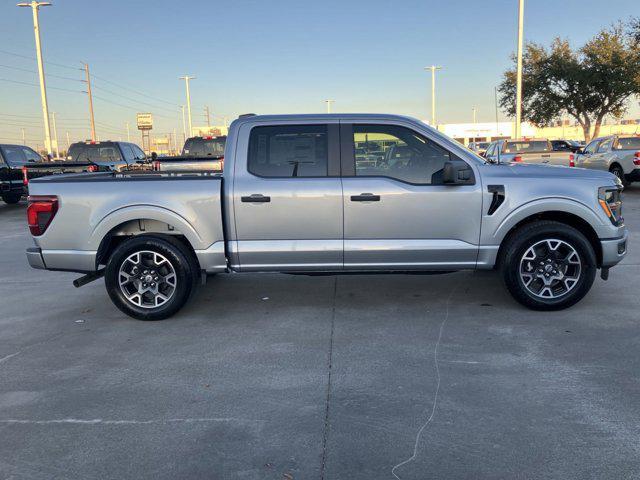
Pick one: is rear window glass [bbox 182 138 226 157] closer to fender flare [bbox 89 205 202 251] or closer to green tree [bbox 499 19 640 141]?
fender flare [bbox 89 205 202 251]

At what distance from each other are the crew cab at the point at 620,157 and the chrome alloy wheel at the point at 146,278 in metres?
14.9

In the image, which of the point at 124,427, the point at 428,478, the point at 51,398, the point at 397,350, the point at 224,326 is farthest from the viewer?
the point at 224,326

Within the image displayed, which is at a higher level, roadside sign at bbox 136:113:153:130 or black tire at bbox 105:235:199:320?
roadside sign at bbox 136:113:153:130

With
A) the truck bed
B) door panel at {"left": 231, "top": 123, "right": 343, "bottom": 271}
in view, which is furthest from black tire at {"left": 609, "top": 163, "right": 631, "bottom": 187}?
the truck bed

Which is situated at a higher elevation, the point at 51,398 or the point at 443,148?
the point at 443,148

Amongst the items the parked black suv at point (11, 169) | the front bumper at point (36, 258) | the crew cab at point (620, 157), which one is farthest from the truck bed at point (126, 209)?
the crew cab at point (620, 157)

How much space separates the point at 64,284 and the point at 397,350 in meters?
4.83

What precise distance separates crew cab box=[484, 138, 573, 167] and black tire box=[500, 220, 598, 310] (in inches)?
390

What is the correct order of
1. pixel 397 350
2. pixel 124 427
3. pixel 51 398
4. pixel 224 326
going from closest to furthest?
pixel 124 427 < pixel 51 398 < pixel 397 350 < pixel 224 326

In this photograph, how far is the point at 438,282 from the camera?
21.3ft

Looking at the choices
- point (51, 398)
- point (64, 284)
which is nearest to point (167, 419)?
point (51, 398)

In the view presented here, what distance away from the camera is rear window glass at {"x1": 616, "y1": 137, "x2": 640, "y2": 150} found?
16.1 m

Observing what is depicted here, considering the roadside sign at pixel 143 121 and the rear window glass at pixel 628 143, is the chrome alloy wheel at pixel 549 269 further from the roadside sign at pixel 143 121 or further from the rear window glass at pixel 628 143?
the roadside sign at pixel 143 121

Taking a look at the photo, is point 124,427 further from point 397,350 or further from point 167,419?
point 397,350
